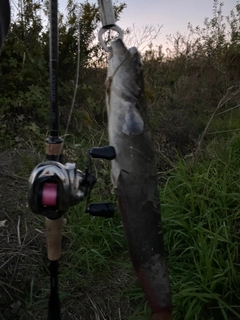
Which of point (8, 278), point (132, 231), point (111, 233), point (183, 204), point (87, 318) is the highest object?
point (132, 231)

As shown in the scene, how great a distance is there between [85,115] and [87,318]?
2.96 meters

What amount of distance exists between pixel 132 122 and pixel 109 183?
6.10ft

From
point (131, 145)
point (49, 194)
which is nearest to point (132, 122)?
point (131, 145)

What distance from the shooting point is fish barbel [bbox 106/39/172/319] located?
1.36 metres

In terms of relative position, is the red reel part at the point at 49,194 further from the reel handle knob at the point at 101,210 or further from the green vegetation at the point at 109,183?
the green vegetation at the point at 109,183

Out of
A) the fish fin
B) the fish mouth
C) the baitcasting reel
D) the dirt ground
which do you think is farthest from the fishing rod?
the dirt ground

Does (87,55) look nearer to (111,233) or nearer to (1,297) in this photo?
(111,233)

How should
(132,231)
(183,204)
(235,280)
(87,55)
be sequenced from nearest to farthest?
1. (132,231)
2. (235,280)
3. (183,204)
4. (87,55)

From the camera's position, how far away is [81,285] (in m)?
2.26

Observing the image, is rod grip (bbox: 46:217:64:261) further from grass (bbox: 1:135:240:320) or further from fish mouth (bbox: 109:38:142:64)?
grass (bbox: 1:135:240:320)

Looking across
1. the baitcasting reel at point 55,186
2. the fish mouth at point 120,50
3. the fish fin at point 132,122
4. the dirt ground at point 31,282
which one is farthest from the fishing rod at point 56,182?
the dirt ground at point 31,282

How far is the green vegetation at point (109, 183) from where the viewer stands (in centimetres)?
212

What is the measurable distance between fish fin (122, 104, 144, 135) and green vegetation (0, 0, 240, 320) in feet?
3.40

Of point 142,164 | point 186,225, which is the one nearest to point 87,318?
point 186,225
